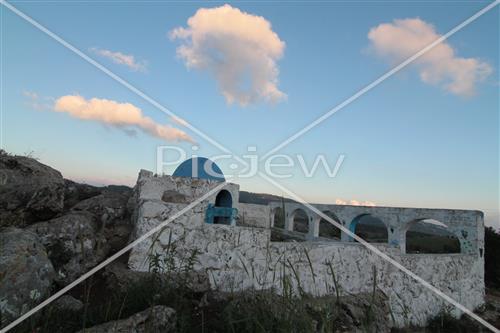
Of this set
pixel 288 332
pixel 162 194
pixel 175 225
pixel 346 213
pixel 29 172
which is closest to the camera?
pixel 288 332

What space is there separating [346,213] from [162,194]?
12042mm

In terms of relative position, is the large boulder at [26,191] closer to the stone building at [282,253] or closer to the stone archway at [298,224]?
the stone building at [282,253]

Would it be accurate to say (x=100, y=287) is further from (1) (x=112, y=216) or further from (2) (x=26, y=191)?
(1) (x=112, y=216)

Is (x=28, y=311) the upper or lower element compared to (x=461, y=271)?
upper

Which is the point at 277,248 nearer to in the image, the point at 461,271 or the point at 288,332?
the point at 288,332

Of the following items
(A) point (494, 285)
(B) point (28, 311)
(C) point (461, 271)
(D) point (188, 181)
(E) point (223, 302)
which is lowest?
(A) point (494, 285)

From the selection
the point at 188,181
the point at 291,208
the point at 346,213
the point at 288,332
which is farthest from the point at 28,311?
the point at 291,208

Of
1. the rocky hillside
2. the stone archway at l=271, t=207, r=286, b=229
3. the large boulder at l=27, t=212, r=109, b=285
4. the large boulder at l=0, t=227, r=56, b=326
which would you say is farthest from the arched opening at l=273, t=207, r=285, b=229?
the large boulder at l=0, t=227, r=56, b=326

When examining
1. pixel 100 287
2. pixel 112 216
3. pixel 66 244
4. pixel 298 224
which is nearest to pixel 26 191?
pixel 66 244

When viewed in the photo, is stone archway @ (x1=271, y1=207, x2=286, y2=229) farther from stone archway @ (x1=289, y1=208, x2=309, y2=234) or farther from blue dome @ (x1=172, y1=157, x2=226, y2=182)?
blue dome @ (x1=172, y1=157, x2=226, y2=182)

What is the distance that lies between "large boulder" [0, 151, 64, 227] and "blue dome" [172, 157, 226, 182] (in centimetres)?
545

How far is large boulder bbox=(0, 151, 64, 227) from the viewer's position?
15.7 ft

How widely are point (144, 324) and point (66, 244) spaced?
9.36 ft

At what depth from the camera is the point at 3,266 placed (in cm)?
331
